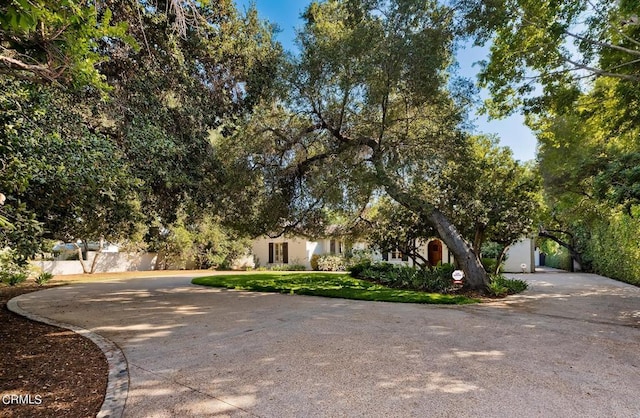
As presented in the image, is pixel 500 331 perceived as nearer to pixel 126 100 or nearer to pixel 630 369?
pixel 630 369

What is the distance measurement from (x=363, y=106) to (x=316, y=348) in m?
7.33

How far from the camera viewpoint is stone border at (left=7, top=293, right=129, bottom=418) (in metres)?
3.38

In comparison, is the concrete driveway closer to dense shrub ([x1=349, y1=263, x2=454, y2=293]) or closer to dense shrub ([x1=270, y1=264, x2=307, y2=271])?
dense shrub ([x1=349, y1=263, x2=454, y2=293])

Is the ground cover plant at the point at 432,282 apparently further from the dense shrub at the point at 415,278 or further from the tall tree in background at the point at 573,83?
the tall tree in background at the point at 573,83

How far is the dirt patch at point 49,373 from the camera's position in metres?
3.46

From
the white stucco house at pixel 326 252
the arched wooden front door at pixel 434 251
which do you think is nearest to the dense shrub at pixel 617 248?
the white stucco house at pixel 326 252

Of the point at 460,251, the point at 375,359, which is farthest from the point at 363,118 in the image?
the point at 375,359

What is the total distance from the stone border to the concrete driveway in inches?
3.9

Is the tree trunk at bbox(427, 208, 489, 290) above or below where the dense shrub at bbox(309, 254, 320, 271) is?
above

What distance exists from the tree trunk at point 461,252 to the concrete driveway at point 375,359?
2348 mm

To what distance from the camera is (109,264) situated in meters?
22.8

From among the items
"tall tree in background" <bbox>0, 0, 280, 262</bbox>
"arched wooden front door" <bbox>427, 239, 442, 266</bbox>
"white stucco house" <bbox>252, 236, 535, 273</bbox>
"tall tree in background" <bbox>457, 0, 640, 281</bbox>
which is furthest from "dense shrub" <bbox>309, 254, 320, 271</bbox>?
"tall tree in background" <bbox>0, 0, 280, 262</bbox>

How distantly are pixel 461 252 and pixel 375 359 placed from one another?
26.0ft

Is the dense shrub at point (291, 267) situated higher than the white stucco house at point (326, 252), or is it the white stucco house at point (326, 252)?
the white stucco house at point (326, 252)
